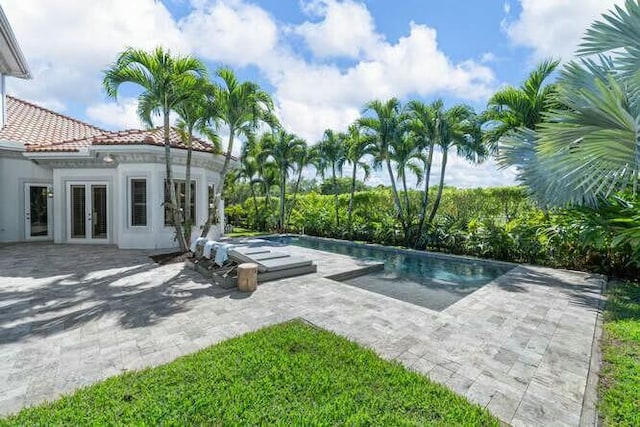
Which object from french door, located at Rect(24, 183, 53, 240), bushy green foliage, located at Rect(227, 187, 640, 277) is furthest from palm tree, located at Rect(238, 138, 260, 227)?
french door, located at Rect(24, 183, 53, 240)

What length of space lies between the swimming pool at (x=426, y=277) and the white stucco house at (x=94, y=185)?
9048 mm

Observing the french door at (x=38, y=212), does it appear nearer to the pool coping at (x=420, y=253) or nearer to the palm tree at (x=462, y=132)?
Answer: the pool coping at (x=420, y=253)

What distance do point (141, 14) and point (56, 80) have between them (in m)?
7.75

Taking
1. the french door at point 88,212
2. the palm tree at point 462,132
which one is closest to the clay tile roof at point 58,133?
the french door at point 88,212

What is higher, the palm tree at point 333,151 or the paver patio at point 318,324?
the palm tree at point 333,151

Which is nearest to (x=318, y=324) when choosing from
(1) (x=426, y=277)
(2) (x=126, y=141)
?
(1) (x=426, y=277)

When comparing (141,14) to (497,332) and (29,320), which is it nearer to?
(29,320)

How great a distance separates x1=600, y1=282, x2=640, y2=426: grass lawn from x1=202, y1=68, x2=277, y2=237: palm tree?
1121 centimetres

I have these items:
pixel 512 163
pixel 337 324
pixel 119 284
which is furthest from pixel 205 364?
pixel 512 163

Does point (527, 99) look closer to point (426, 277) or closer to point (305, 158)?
point (426, 277)

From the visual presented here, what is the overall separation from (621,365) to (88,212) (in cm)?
1863

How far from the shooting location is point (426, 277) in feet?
32.9

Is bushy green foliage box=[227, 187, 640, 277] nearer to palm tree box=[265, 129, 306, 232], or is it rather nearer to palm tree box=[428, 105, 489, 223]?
palm tree box=[428, 105, 489, 223]

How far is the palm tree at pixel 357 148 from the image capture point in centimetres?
1602
